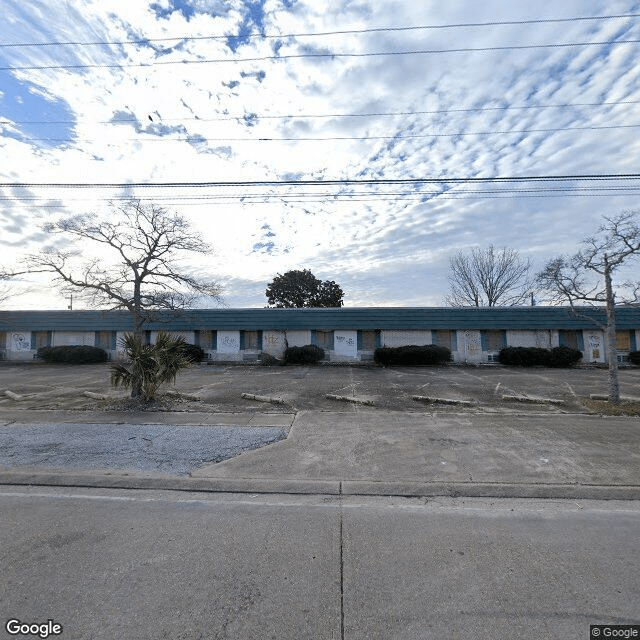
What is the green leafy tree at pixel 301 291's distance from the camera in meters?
43.3

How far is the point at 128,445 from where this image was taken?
6.48 m

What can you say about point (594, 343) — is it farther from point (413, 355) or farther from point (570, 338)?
point (413, 355)

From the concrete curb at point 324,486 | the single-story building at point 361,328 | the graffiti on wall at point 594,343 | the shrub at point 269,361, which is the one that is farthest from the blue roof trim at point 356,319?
the concrete curb at point 324,486

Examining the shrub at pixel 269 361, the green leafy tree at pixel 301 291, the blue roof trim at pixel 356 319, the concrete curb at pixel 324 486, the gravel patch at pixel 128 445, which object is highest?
the green leafy tree at pixel 301 291

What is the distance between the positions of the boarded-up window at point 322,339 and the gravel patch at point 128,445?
1675 cm

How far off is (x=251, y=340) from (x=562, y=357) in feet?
61.8

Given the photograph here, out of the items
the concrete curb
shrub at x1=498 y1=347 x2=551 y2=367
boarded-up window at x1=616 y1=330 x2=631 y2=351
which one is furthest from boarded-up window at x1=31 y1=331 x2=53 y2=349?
boarded-up window at x1=616 y1=330 x2=631 y2=351

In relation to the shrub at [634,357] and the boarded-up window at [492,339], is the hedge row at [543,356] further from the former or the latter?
the shrub at [634,357]

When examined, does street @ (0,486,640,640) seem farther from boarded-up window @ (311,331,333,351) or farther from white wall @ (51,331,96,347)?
white wall @ (51,331,96,347)

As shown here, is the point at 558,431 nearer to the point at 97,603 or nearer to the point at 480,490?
the point at 480,490

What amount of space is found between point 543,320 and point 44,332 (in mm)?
33751

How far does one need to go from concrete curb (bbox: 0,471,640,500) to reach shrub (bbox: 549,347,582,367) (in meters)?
18.7

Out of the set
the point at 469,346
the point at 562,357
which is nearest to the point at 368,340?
the point at 469,346

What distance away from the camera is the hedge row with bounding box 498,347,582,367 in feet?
68.6
